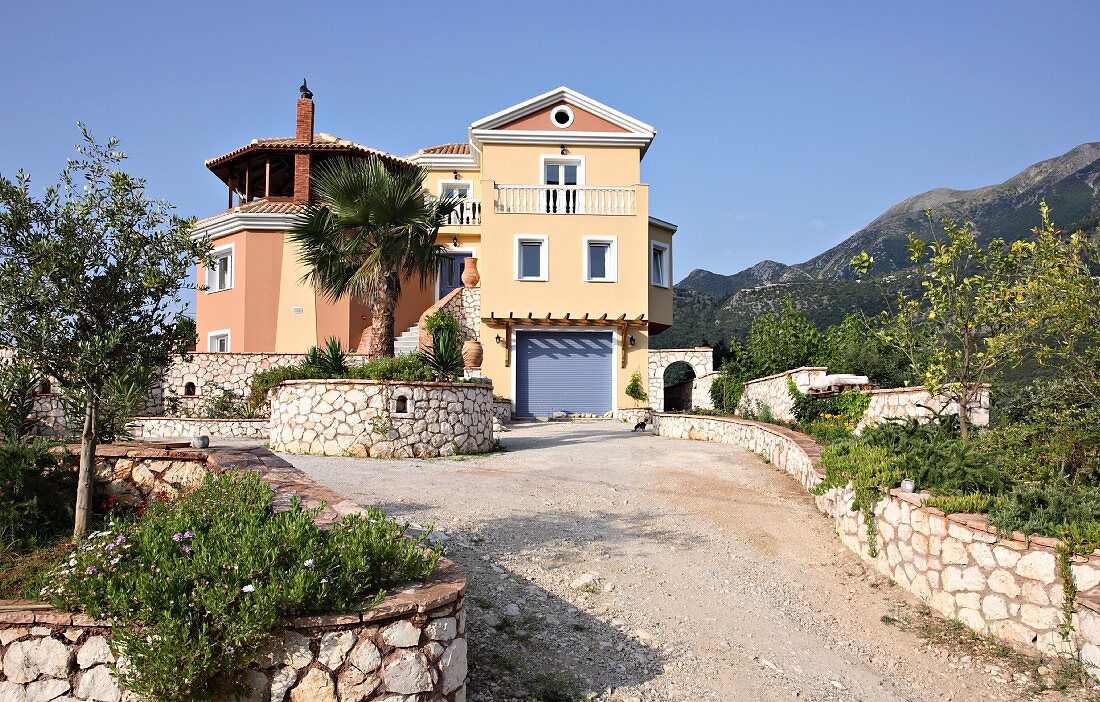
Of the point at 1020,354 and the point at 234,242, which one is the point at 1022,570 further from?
the point at 234,242

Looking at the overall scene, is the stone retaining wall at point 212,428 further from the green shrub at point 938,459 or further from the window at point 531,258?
the green shrub at point 938,459

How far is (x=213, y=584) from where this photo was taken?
4.07 m

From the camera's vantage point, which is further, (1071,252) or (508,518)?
(508,518)

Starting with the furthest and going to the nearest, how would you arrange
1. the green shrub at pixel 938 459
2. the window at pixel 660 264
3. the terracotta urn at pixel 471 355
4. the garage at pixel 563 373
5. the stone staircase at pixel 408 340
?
the window at pixel 660 264 < the garage at pixel 563 373 < the stone staircase at pixel 408 340 < the terracotta urn at pixel 471 355 < the green shrub at pixel 938 459

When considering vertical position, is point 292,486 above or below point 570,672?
above

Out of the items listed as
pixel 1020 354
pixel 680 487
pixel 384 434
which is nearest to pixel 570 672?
pixel 680 487

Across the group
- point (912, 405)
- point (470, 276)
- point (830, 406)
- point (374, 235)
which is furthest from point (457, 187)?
point (912, 405)

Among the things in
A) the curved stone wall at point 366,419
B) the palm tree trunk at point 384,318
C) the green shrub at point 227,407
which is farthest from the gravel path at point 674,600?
the green shrub at point 227,407

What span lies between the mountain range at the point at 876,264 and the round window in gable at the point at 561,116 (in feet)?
38.8

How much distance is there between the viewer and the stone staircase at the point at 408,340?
2334 centimetres

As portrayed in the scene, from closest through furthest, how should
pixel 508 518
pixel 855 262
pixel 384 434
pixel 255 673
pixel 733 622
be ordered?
pixel 255 673
pixel 733 622
pixel 508 518
pixel 855 262
pixel 384 434

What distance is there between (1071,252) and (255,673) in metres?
8.32

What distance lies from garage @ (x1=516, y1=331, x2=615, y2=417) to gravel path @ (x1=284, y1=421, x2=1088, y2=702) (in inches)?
487

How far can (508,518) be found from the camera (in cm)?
870
